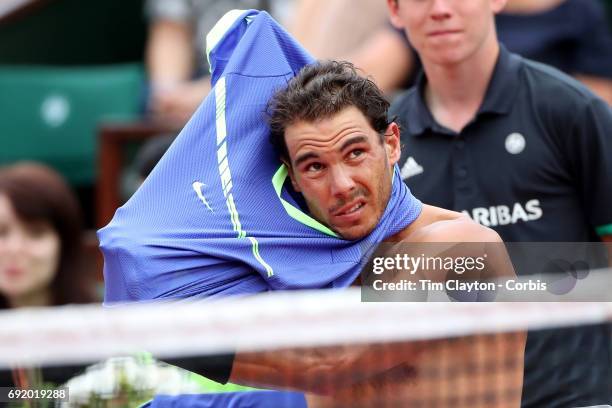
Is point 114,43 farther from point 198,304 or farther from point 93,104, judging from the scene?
point 198,304

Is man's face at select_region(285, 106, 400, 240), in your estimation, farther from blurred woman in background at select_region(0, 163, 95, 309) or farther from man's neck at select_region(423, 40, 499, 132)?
blurred woman in background at select_region(0, 163, 95, 309)

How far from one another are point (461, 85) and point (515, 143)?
269mm

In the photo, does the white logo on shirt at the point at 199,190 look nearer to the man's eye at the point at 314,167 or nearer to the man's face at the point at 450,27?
the man's eye at the point at 314,167

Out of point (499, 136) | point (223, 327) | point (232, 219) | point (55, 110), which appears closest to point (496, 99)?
point (499, 136)

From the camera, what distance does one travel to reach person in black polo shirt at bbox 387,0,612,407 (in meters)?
3.34

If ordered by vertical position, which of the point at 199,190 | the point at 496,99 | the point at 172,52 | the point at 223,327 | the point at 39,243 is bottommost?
the point at 39,243

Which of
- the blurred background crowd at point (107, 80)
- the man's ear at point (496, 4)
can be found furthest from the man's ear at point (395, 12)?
the blurred background crowd at point (107, 80)

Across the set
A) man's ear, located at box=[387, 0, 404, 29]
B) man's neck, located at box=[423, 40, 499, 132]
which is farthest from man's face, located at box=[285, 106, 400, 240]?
man's ear, located at box=[387, 0, 404, 29]

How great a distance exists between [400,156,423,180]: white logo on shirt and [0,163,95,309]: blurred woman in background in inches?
68.3

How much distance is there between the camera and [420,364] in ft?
8.66

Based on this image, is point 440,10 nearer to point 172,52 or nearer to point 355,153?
point 355,153

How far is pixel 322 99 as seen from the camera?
2.77 meters

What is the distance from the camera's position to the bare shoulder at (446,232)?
2.67 meters

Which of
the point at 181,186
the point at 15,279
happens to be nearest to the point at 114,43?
the point at 15,279
